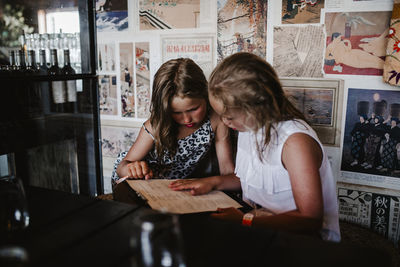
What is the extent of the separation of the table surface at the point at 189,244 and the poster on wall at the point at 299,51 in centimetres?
106

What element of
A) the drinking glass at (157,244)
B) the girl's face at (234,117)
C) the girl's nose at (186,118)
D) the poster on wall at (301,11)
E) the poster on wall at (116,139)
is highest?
the poster on wall at (301,11)

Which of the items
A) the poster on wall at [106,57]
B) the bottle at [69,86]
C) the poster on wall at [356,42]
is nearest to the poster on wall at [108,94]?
the poster on wall at [106,57]

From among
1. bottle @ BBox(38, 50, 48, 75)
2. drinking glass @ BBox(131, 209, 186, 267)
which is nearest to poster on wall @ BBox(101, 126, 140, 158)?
bottle @ BBox(38, 50, 48, 75)

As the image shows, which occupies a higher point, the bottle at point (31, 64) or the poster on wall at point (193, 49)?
the poster on wall at point (193, 49)

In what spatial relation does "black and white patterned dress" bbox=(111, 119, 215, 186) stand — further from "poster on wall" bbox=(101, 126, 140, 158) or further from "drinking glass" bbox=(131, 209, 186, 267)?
"drinking glass" bbox=(131, 209, 186, 267)

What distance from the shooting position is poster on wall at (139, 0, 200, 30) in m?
1.80

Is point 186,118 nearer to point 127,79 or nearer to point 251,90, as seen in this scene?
point 251,90

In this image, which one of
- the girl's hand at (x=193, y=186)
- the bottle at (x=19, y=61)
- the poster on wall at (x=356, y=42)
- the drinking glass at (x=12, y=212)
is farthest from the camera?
the bottle at (x=19, y=61)

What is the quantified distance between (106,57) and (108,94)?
225mm

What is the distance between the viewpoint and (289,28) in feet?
5.18

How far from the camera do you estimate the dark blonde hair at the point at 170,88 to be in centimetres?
139

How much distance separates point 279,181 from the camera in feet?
3.68

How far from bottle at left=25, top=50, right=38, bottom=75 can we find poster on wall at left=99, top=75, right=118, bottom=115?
1.22 feet

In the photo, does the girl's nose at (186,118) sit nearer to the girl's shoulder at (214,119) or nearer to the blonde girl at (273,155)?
the girl's shoulder at (214,119)
